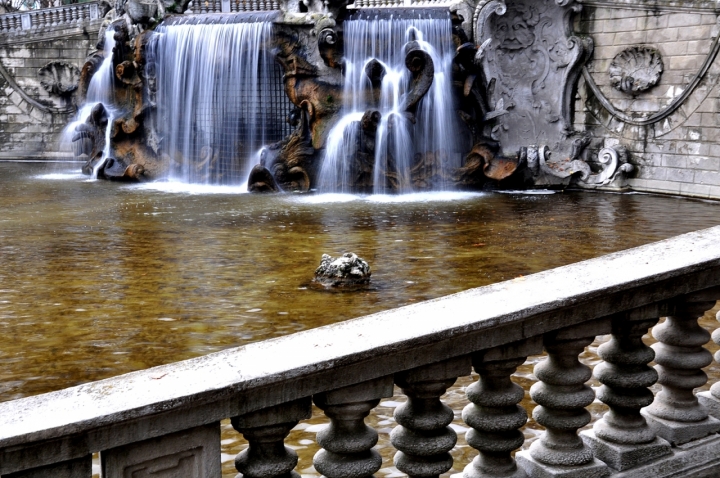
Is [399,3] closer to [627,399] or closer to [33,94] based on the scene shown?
[33,94]

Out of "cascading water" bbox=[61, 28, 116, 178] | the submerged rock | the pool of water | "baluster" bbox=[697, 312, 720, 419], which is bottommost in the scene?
the pool of water

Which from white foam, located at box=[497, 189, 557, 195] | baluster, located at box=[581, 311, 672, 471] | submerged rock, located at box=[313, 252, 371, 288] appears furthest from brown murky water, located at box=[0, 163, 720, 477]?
baluster, located at box=[581, 311, 672, 471]

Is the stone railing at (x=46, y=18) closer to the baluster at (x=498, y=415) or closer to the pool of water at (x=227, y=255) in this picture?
the pool of water at (x=227, y=255)

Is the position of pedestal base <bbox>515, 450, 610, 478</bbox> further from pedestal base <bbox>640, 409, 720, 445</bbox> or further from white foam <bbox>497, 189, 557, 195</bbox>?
white foam <bbox>497, 189, 557, 195</bbox>

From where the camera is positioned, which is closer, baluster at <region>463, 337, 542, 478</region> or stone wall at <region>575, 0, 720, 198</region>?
baluster at <region>463, 337, 542, 478</region>

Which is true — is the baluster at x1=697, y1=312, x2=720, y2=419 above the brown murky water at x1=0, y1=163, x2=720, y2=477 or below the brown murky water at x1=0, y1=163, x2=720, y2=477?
above

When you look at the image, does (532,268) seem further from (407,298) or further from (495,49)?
(495,49)

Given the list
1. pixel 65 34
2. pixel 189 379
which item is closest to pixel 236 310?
pixel 189 379

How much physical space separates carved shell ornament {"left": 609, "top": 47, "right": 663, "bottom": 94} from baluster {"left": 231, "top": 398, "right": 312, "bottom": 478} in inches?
584

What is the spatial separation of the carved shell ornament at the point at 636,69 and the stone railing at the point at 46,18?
1465 cm

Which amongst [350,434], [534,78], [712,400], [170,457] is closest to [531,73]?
[534,78]

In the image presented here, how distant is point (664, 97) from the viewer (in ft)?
51.0

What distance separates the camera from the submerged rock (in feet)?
25.8

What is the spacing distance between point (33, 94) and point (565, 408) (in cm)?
2401
